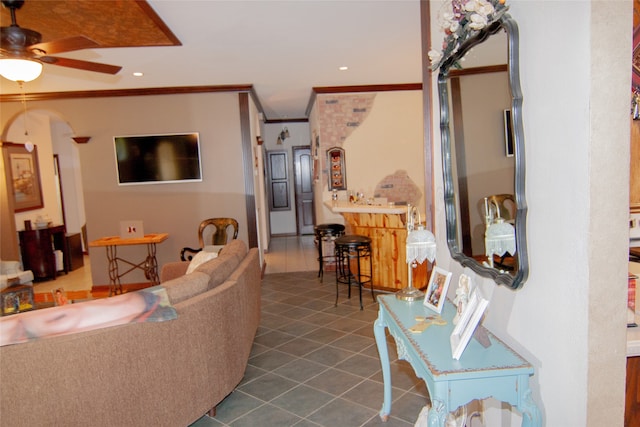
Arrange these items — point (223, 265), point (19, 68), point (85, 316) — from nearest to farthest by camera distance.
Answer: point (85, 316) → point (19, 68) → point (223, 265)

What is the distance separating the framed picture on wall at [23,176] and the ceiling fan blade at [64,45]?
13.9ft

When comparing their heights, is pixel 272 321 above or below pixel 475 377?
below

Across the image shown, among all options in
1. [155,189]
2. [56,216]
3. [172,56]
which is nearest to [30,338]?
[172,56]

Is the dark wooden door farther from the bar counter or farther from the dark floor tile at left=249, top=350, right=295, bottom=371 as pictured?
the dark floor tile at left=249, top=350, right=295, bottom=371

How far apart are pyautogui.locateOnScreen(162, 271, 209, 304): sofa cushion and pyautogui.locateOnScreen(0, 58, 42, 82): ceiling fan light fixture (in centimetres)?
172

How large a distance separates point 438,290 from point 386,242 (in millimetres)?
2805

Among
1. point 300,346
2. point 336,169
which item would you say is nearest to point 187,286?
point 300,346

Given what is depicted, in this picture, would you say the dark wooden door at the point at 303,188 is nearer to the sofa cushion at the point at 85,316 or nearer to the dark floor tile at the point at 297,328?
the dark floor tile at the point at 297,328

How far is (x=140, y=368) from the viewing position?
7.07ft

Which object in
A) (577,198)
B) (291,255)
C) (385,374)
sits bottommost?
(291,255)

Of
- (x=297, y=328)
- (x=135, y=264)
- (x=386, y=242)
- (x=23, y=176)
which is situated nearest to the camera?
(x=297, y=328)

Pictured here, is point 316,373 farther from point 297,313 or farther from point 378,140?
point 378,140

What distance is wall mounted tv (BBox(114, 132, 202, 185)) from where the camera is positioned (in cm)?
580

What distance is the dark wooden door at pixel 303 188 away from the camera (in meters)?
9.90
